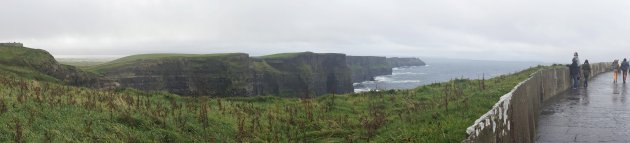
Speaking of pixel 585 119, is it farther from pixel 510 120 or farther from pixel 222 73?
pixel 222 73

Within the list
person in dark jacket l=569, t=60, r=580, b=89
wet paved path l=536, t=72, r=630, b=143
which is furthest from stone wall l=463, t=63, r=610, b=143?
person in dark jacket l=569, t=60, r=580, b=89

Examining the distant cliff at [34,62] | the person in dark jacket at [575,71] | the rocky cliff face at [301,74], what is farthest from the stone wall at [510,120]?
the rocky cliff face at [301,74]

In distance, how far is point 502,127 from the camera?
9.57m

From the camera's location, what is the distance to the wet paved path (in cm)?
1213

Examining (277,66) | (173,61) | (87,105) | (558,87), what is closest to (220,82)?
(173,61)

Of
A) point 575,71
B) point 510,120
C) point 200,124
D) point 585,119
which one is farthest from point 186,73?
point 510,120

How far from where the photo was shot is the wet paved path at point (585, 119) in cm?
1213

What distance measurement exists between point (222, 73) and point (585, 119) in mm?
100941

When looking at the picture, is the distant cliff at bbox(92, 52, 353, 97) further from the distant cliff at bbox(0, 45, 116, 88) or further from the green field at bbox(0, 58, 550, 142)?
the green field at bbox(0, 58, 550, 142)

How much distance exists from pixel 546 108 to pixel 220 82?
315ft

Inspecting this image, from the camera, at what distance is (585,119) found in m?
14.8

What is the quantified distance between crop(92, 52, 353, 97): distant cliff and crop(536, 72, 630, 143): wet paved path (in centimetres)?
5674

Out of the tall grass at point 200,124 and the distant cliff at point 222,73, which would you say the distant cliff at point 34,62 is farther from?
the tall grass at point 200,124

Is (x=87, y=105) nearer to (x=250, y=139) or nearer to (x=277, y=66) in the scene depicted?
(x=250, y=139)
